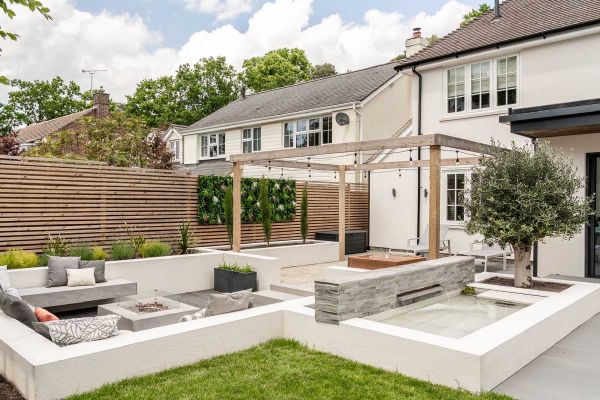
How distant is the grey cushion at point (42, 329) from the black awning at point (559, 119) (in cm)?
842

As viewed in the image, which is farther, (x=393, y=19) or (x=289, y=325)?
(x=393, y=19)

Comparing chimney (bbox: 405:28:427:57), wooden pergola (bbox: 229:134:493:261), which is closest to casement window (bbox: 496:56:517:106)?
wooden pergola (bbox: 229:134:493:261)

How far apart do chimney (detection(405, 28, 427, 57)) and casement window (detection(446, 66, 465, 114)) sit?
459 centimetres

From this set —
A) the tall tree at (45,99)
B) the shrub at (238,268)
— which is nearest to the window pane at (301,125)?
the shrub at (238,268)

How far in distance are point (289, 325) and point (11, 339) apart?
9.92 ft

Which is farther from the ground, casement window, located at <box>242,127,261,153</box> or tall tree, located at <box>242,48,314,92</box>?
tall tree, located at <box>242,48,314,92</box>

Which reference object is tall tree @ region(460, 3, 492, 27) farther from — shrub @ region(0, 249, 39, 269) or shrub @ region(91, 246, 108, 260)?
shrub @ region(0, 249, 39, 269)

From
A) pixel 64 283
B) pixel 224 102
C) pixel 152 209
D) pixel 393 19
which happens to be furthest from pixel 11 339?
pixel 224 102

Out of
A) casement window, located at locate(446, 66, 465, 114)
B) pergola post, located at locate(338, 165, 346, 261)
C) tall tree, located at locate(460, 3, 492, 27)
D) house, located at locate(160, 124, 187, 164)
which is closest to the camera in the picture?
pergola post, located at locate(338, 165, 346, 261)

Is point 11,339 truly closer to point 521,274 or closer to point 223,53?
point 521,274

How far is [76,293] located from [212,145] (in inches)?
658

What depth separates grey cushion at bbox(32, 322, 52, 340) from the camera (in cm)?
492

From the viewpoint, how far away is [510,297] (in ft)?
23.3

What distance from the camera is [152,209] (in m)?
11.3
